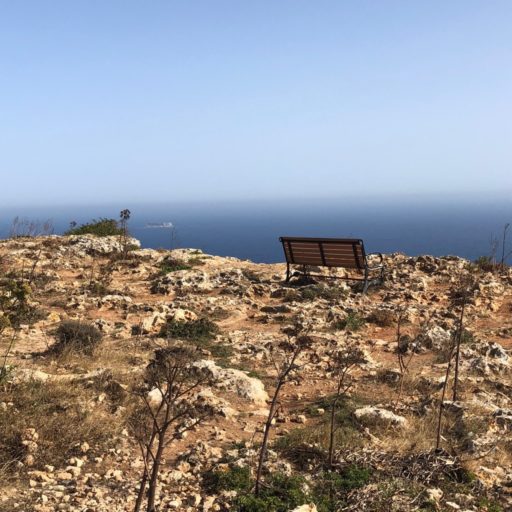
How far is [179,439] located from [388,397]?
2.89 metres

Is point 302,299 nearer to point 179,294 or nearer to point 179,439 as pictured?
point 179,294

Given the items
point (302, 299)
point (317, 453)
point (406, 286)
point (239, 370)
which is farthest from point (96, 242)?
point (317, 453)

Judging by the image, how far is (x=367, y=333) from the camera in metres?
10.0

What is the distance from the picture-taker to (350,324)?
1013cm

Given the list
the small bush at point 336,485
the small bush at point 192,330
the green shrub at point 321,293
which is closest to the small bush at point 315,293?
the green shrub at point 321,293

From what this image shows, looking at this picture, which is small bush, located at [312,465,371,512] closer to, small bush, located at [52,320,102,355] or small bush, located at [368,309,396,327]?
small bush, located at [52,320,102,355]

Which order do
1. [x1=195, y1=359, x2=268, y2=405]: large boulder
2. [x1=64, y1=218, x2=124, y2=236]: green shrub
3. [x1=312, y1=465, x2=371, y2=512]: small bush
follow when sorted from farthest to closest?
1. [x1=64, y1=218, x2=124, y2=236]: green shrub
2. [x1=195, y1=359, x2=268, y2=405]: large boulder
3. [x1=312, y1=465, x2=371, y2=512]: small bush

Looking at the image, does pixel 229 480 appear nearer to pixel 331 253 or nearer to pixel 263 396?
pixel 263 396

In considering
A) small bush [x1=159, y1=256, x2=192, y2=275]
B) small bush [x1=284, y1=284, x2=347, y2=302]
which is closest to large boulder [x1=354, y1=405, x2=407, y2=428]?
small bush [x1=284, y1=284, x2=347, y2=302]

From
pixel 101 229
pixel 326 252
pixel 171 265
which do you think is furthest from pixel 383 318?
pixel 101 229

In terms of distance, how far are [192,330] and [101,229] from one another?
43.8ft

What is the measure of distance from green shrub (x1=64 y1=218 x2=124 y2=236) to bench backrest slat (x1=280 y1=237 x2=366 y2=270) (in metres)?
9.30

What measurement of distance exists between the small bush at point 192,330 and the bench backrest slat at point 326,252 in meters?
4.14

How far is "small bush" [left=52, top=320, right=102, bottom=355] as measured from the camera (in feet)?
25.1
